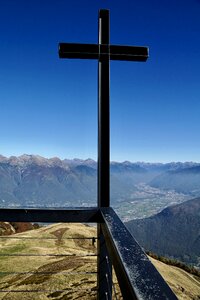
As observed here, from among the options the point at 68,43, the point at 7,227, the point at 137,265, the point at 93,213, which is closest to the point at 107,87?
the point at 68,43

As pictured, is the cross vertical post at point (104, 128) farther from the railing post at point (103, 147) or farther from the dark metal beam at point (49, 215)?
the dark metal beam at point (49, 215)

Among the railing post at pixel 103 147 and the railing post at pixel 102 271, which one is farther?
the railing post at pixel 103 147

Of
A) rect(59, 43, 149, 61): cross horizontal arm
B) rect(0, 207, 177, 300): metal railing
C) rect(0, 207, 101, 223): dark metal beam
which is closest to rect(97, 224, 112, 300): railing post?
rect(0, 207, 177, 300): metal railing

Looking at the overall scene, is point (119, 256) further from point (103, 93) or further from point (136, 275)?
point (103, 93)

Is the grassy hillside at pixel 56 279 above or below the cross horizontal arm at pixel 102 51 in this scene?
below

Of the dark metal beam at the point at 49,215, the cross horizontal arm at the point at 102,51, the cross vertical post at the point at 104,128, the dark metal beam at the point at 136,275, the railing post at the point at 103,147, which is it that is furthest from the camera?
the cross horizontal arm at the point at 102,51

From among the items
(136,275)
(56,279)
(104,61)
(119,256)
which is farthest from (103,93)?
(56,279)

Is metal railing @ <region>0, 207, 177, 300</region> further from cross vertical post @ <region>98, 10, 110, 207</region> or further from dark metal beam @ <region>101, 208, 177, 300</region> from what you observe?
cross vertical post @ <region>98, 10, 110, 207</region>

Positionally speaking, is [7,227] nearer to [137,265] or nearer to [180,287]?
[180,287]

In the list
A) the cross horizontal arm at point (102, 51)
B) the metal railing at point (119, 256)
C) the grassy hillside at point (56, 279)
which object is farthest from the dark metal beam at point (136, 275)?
the cross horizontal arm at point (102, 51)
